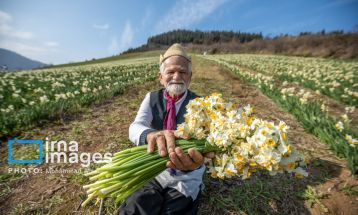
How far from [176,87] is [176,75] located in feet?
0.50

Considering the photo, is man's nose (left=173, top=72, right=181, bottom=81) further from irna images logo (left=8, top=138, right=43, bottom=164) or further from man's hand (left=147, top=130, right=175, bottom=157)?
irna images logo (left=8, top=138, right=43, bottom=164)

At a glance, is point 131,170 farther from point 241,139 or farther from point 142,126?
point 241,139

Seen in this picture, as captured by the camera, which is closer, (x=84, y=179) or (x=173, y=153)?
(x=173, y=153)

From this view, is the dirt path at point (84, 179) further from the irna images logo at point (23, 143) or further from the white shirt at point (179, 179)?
the white shirt at point (179, 179)

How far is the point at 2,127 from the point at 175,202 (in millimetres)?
4155

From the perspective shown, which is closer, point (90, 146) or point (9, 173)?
point (9, 173)

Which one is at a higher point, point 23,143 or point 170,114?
point 170,114

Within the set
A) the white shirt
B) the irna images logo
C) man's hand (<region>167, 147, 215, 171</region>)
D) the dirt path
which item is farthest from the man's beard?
the irna images logo

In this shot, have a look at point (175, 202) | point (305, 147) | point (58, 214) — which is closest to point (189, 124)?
point (175, 202)

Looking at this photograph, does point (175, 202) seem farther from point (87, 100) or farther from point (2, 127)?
point (87, 100)

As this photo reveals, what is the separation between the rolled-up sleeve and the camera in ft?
7.42

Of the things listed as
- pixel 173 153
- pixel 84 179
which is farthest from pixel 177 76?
pixel 84 179

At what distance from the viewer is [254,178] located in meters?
3.26

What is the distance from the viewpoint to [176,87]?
8.71ft
